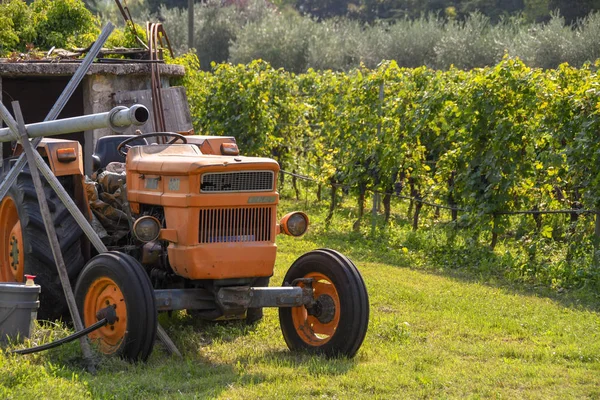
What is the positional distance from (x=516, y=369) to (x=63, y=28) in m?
9.97

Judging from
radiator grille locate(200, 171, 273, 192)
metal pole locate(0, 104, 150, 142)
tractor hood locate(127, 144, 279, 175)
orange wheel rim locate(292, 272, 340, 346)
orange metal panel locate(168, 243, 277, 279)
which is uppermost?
metal pole locate(0, 104, 150, 142)

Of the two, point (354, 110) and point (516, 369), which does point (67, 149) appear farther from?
point (354, 110)

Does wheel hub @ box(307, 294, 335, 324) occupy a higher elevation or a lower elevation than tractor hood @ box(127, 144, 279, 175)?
lower

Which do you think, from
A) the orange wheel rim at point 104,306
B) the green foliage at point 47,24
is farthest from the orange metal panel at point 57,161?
the green foliage at point 47,24

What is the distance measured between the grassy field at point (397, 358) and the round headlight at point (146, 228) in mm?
807

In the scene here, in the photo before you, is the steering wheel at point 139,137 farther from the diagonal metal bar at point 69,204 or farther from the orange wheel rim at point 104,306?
the orange wheel rim at point 104,306

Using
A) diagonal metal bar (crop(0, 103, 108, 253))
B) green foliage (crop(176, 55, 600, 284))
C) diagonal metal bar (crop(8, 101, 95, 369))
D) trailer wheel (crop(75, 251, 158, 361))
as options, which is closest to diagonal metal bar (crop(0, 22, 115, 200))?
diagonal metal bar (crop(8, 101, 95, 369))

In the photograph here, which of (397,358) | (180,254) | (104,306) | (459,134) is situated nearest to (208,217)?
(180,254)

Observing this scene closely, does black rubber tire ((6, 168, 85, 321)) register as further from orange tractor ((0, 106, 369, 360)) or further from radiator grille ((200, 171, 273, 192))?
radiator grille ((200, 171, 273, 192))

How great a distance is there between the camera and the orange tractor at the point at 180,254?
6.29 m

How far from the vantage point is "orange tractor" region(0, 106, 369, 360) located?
629 cm

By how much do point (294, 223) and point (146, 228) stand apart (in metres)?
1.14

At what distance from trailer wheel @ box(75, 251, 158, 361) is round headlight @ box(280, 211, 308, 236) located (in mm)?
1182

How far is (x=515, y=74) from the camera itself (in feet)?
36.4
